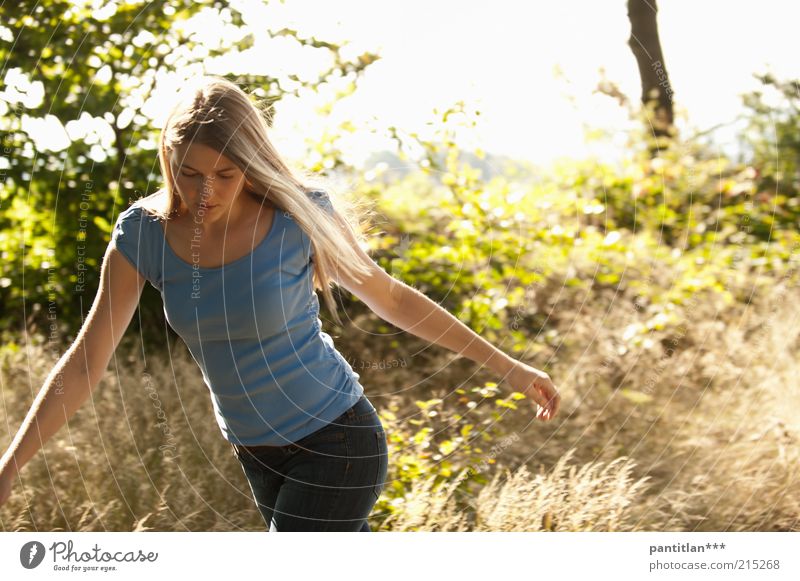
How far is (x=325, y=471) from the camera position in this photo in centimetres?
202

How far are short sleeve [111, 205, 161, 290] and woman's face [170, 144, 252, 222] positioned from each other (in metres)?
0.10

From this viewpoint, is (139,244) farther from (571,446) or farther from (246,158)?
(571,446)

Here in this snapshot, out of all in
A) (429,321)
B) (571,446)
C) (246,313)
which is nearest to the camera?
(246,313)

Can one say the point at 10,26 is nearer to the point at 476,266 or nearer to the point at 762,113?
the point at 476,266

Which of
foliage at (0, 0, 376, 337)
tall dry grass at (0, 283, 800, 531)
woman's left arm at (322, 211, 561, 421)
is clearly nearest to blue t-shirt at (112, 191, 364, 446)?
woman's left arm at (322, 211, 561, 421)

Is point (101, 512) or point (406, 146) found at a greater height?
point (406, 146)

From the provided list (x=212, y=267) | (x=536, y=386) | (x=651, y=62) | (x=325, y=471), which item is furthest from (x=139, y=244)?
(x=651, y=62)

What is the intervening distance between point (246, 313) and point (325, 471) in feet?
1.26

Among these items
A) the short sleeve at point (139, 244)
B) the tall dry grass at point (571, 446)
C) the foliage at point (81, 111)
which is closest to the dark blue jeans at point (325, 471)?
the short sleeve at point (139, 244)

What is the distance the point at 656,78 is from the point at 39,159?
328 centimetres

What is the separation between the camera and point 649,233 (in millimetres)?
5383

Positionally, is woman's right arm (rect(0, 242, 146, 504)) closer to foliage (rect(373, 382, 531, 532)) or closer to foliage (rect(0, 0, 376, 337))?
foliage (rect(373, 382, 531, 532))
